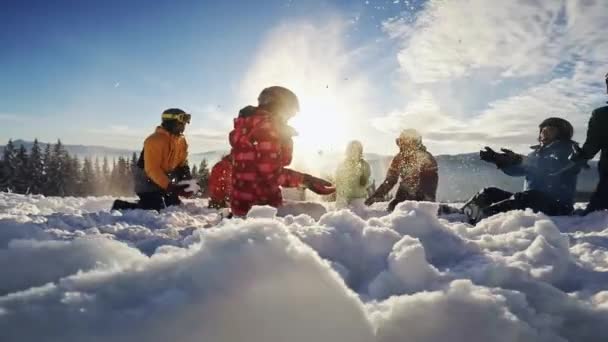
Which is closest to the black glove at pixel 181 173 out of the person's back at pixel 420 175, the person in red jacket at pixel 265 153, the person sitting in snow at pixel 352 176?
the person in red jacket at pixel 265 153

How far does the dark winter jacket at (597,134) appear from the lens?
24.7ft

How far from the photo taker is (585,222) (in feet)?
20.5

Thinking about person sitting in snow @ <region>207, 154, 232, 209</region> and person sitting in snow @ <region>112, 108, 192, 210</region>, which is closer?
person sitting in snow @ <region>112, 108, 192, 210</region>

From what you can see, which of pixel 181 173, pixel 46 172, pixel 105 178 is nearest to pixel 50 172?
pixel 46 172

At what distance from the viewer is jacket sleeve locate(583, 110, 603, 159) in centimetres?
752

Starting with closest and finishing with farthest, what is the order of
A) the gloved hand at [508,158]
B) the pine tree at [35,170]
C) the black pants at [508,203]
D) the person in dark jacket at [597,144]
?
the black pants at [508,203]
the person in dark jacket at [597,144]
the gloved hand at [508,158]
the pine tree at [35,170]

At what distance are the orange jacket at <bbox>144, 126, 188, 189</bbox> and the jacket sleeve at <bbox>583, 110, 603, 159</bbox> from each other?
25.7 ft

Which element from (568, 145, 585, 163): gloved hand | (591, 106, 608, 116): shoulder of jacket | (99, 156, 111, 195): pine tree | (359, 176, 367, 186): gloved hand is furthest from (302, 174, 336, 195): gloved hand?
(99, 156, 111, 195): pine tree

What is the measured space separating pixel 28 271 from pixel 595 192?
28.1 feet

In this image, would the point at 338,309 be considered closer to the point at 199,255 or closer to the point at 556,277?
the point at 199,255

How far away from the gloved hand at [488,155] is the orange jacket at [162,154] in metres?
6.27

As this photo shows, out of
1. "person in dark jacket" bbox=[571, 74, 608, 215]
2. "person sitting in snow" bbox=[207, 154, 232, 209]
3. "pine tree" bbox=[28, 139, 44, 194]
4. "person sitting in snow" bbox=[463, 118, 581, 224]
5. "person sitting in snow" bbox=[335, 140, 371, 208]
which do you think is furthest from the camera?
"pine tree" bbox=[28, 139, 44, 194]

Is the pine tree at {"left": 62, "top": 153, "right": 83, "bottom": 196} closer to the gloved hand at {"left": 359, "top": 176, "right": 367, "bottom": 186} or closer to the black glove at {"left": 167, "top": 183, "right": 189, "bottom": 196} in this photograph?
the gloved hand at {"left": 359, "top": 176, "right": 367, "bottom": 186}

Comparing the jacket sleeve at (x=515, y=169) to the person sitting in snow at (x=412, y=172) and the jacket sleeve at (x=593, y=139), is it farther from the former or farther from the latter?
the person sitting in snow at (x=412, y=172)
